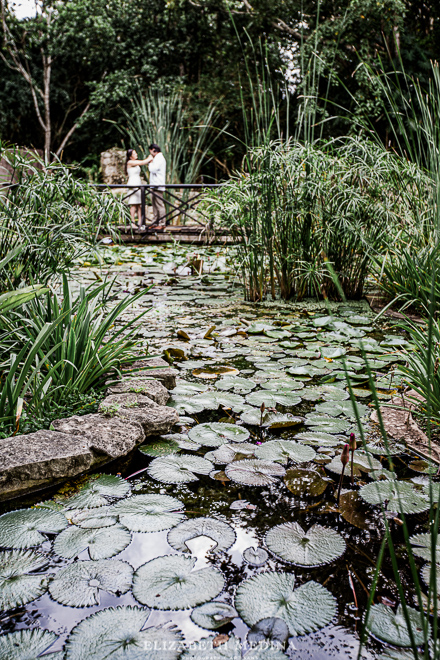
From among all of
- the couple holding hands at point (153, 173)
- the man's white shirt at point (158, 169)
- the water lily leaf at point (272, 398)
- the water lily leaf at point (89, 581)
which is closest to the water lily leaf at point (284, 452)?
the water lily leaf at point (272, 398)

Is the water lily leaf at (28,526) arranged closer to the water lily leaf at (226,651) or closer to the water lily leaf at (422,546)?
the water lily leaf at (226,651)

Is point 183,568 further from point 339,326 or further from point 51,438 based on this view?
point 339,326

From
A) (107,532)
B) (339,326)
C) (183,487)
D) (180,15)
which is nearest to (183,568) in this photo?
(107,532)

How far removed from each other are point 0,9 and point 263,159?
12.4 metres

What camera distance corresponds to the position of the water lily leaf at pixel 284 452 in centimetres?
166

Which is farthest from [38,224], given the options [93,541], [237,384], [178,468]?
[93,541]

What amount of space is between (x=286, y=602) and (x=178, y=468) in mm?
630

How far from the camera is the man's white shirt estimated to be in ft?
27.1

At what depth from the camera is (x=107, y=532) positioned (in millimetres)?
1281

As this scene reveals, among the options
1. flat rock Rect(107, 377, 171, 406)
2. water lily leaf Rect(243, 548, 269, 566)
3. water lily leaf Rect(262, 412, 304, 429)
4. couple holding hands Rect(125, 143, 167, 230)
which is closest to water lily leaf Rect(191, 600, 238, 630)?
water lily leaf Rect(243, 548, 269, 566)

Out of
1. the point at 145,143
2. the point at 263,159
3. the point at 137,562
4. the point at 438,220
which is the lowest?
the point at 137,562

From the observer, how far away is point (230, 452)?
1709mm

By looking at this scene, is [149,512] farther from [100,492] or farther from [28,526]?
[28,526]

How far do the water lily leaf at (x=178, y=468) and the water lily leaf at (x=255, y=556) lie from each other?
0.36m
